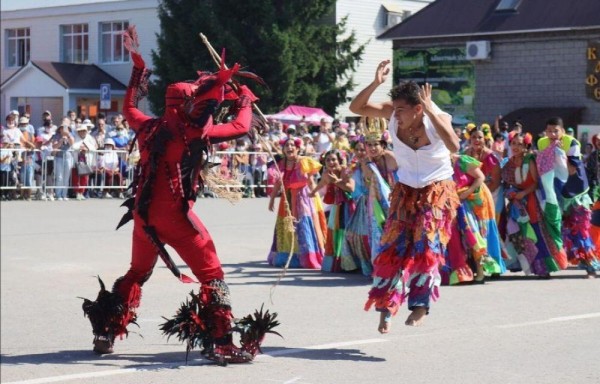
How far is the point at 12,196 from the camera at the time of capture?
24062 millimetres

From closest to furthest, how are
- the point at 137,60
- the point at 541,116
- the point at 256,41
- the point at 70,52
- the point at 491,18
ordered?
the point at 137,60, the point at 541,116, the point at 491,18, the point at 256,41, the point at 70,52

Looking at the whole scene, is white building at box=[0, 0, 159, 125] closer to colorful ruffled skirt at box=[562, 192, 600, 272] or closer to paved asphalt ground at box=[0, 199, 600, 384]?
paved asphalt ground at box=[0, 199, 600, 384]

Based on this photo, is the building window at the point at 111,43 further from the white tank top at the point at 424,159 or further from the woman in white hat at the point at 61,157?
the white tank top at the point at 424,159

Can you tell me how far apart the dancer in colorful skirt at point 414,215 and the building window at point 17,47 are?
46.9 metres

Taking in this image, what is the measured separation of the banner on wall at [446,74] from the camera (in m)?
39.8

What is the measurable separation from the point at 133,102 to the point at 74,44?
44.1 m

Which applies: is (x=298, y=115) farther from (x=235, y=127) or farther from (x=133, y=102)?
(x=235, y=127)

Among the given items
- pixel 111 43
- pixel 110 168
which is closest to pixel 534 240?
pixel 110 168

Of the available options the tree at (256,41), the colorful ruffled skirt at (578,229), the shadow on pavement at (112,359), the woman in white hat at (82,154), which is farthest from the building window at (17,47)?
the shadow on pavement at (112,359)

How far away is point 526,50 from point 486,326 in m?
29.0

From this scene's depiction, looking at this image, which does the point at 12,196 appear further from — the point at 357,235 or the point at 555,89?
the point at 555,89

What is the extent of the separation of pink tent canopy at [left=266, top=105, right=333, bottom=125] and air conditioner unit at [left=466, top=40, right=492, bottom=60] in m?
4.84

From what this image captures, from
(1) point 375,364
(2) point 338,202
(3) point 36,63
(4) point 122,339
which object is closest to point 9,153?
(2) point 338,202

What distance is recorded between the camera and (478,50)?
38094 mm
